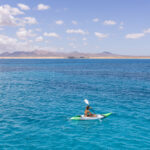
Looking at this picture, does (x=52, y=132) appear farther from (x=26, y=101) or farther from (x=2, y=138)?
(x=26, y=101)

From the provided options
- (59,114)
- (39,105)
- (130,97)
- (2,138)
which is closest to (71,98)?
(39,105)

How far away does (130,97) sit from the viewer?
4159cm

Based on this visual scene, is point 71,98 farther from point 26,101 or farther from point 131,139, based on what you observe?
point 131,139

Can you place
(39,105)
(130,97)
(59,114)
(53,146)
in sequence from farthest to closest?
(130,97) → (39,105) → (59,114) → (53,146)

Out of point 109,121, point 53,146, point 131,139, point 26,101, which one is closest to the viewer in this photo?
point 53,146

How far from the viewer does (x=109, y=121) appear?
27.7 meters

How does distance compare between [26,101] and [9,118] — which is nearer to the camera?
[9,118]

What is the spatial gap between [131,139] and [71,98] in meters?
21.2

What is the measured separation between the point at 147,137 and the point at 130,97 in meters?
19.8

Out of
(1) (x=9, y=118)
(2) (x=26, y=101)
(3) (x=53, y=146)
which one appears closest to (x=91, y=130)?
(3) (x=53, y=146)

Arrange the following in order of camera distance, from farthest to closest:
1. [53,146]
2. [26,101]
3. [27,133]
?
[26,101] → [27,133] → [53,146]

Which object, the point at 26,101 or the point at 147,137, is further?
the point at 26,101

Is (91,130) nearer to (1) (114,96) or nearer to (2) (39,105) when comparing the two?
(2) (39,105)

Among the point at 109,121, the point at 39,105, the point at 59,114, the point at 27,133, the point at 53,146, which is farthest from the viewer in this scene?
the point at 39,105
